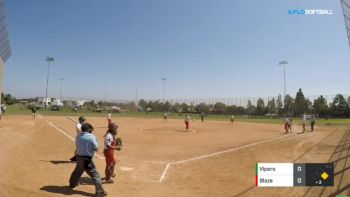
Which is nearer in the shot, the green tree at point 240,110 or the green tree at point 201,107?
the green tree at point 240,110

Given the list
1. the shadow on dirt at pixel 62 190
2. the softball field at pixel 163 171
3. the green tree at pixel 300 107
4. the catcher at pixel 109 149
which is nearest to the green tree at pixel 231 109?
the green tree at pixel 300 107

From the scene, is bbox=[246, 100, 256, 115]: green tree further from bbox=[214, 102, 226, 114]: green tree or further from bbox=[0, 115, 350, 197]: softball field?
bbox=[0, 115, 350, 197]: softball field

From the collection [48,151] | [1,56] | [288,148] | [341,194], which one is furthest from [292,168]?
[1,56]

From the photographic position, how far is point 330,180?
9547mm

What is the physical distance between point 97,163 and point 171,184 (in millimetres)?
3622

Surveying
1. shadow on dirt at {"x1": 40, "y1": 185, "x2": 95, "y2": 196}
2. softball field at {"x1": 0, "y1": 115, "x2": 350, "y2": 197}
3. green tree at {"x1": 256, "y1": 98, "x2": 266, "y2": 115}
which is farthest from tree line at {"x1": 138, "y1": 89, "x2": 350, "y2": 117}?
shadow on dirt at {"x1": 40, "y1": 185, "x2": 95, "y2": 196}
